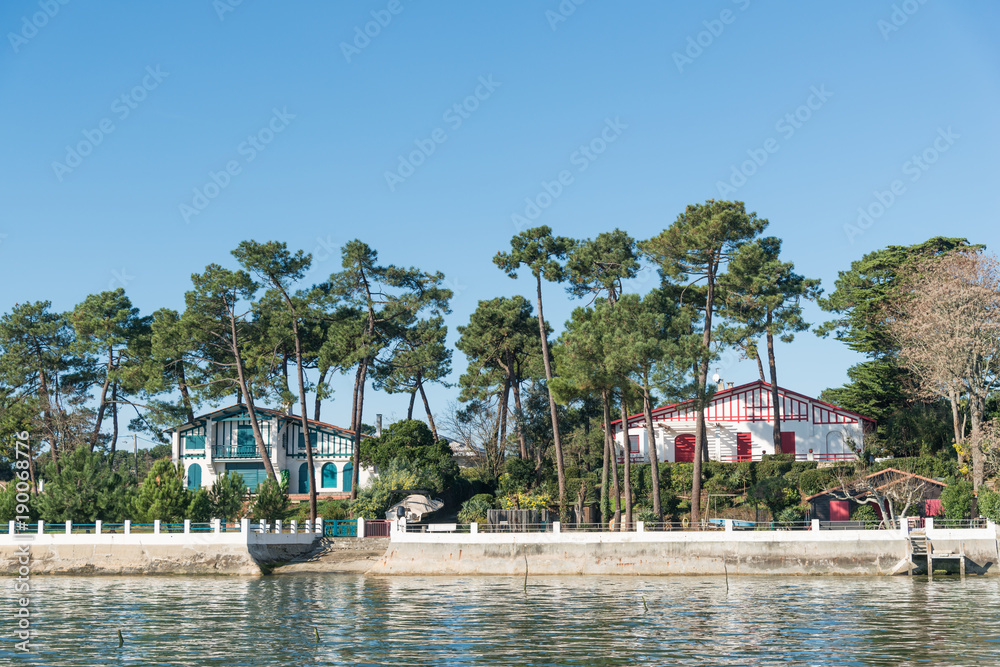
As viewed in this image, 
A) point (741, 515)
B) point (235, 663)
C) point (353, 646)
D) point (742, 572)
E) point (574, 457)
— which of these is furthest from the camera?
point (574, 457)

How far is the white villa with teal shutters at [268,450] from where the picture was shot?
64.8 m

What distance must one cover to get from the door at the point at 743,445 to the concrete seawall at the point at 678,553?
22.4 metres

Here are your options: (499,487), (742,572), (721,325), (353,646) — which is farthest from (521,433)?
(353,646)

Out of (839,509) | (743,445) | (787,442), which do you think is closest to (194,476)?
(743,445)

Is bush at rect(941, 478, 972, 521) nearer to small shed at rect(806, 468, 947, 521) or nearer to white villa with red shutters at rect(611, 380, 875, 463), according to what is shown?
small shed at rect(806, 468, 947, 521)

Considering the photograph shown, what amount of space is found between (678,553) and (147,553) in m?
24.5

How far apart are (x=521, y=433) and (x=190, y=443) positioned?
22589mm

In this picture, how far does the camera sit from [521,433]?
66.6 metres

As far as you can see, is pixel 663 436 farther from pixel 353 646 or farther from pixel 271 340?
Result: pixel 353 646

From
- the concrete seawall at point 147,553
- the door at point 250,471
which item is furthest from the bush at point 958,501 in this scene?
the door at point 250,471

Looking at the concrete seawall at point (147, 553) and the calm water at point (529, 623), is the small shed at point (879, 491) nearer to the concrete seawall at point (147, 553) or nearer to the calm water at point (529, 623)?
the calm water at point (529, 623)

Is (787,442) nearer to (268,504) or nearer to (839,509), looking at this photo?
(839,509)

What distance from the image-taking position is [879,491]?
4641 cm

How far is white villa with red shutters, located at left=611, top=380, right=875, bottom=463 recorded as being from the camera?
6175 centimetres
